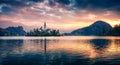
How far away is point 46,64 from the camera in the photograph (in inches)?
2101

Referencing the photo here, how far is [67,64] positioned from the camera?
5328 centimetres

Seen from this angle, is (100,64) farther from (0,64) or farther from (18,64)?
(0,64)

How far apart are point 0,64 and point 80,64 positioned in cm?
1938

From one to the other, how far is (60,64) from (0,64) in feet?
47.6

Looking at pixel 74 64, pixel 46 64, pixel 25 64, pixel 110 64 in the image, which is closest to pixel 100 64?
pixel 110 64

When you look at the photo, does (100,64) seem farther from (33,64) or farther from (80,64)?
(33,64)

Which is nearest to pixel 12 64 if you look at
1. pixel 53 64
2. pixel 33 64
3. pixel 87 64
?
pixel 33 64

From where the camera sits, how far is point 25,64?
172 feet

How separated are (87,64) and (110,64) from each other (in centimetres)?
557

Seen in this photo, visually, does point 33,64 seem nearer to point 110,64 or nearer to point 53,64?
point 53,64

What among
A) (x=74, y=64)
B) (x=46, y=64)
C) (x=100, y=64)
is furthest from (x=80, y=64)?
(x=46, y=64)

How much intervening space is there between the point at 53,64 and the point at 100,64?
11.3 meters

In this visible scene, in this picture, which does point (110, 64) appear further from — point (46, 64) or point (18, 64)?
point (18, 64)

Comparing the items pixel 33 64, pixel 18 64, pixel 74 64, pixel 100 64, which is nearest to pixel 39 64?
pixel 33 64
